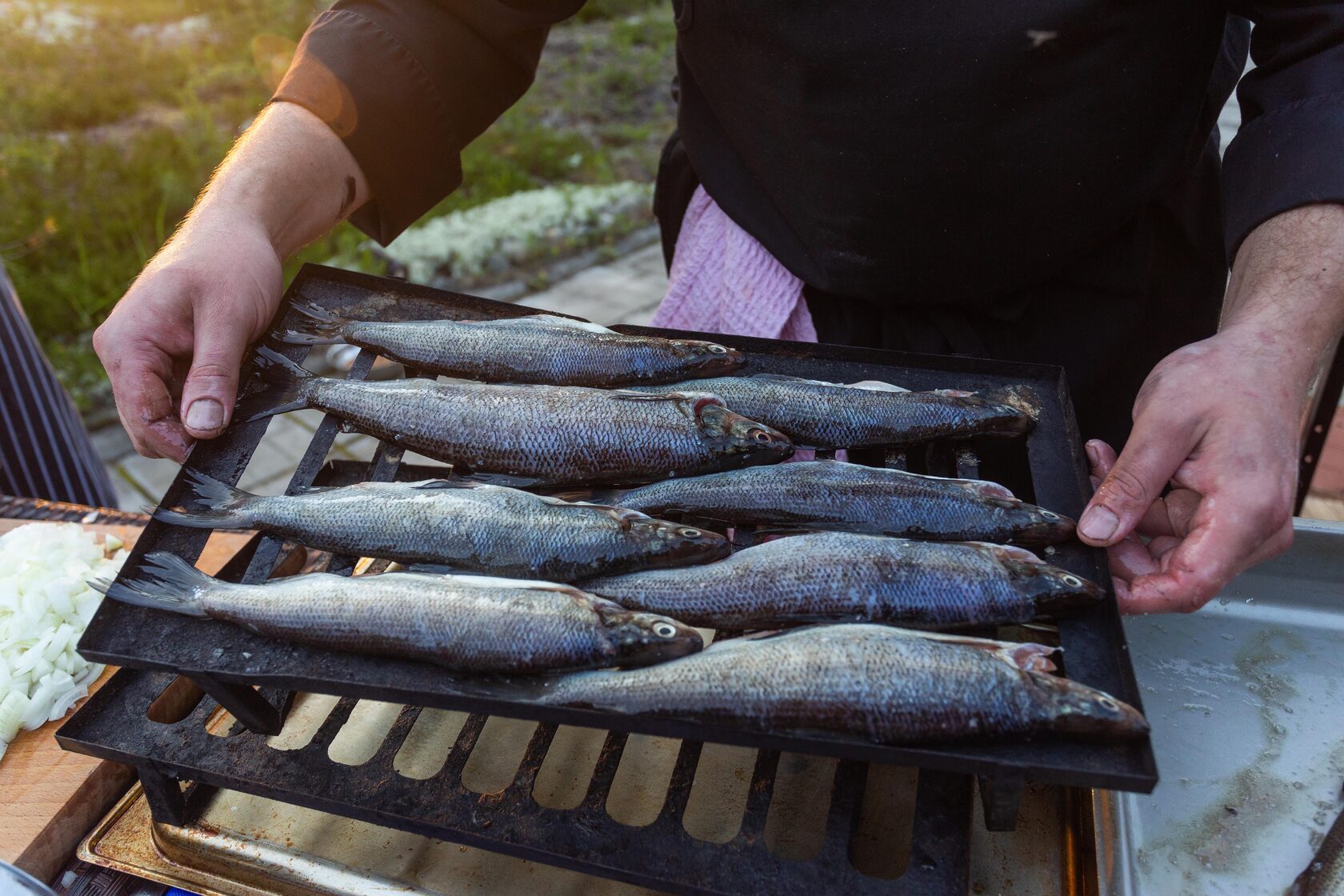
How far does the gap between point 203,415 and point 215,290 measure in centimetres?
40

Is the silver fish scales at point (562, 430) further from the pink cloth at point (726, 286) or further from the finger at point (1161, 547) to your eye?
the finger at point (1161, 547)

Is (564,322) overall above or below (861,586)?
above

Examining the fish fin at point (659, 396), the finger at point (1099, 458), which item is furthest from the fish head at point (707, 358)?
the finger at point (1099, 458)

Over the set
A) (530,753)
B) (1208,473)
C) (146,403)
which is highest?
(146,403)

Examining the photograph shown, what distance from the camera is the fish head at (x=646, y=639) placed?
181cm

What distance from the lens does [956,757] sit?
1.48 meters

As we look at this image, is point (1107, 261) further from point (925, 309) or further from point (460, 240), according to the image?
point (460, 240)

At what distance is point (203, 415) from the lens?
2.30 meters

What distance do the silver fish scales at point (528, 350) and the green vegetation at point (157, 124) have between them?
15.8 ft

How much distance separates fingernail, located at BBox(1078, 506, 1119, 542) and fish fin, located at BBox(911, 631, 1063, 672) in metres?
0.31

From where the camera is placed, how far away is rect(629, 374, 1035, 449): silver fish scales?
2291 millimetres

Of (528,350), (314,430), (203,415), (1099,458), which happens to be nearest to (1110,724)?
(1099,458)

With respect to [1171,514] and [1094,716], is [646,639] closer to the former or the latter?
[1094,716]

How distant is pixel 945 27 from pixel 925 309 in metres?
0.86
